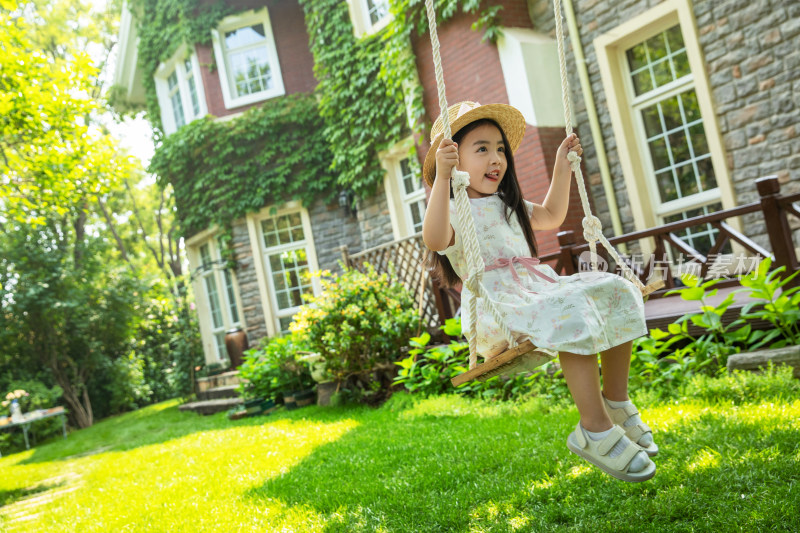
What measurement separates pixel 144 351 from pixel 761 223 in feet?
50.0

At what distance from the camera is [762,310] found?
4363 mm

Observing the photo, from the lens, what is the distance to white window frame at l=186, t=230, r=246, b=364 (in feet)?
39.8

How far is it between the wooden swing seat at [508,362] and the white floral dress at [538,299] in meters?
0.06

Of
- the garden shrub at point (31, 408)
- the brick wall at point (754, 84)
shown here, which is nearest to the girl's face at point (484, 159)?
the brick wall at point (754, 84)

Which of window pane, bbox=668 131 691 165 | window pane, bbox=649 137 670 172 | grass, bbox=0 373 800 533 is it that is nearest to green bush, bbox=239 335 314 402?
grass, bbox=0 373 800 533

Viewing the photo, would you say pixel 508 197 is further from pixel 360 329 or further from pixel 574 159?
pixel 360 329

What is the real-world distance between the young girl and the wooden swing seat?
2.2 inches

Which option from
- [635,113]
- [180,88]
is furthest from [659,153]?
[180,88]

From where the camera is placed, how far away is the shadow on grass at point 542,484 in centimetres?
246

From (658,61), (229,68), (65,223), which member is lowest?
(658,61)

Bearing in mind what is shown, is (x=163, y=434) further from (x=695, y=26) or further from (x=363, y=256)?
(x=695, y=26)

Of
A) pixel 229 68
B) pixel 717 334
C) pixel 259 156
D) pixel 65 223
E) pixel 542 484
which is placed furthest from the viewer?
pixel 65 223

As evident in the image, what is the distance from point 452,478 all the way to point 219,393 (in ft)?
28.3

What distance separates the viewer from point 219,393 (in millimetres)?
11312
